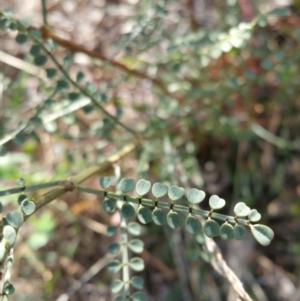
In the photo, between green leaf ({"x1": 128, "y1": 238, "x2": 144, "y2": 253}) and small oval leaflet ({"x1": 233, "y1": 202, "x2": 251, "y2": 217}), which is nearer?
small oval leaflet ({"x1": 233, "y1": 202, "x2": 251, "y2": 217})

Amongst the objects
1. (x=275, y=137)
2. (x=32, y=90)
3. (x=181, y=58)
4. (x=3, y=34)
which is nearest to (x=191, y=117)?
(x=181, y=58)

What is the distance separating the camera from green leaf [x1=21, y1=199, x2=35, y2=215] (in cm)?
64

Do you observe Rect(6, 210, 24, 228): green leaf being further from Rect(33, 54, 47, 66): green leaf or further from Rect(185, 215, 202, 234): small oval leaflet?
Rect(33, 54, 47, 66): green leaf

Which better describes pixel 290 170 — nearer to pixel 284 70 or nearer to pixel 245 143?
pixel 245 143

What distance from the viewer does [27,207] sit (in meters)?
0.64

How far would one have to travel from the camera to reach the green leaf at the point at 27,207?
64 centimetres

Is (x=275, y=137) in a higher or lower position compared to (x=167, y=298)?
higher

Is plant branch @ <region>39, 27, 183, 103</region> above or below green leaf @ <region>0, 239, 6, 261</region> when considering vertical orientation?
below

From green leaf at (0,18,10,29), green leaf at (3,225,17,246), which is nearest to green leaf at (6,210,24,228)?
green leaf at (3,225,17,246)

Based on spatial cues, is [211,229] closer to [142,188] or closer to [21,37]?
[142,188]

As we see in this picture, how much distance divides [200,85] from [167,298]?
685 mm

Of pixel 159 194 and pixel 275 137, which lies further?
pixel 275 137

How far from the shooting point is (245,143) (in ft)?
5.35

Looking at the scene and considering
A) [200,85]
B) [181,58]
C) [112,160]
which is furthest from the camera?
[200,85]
